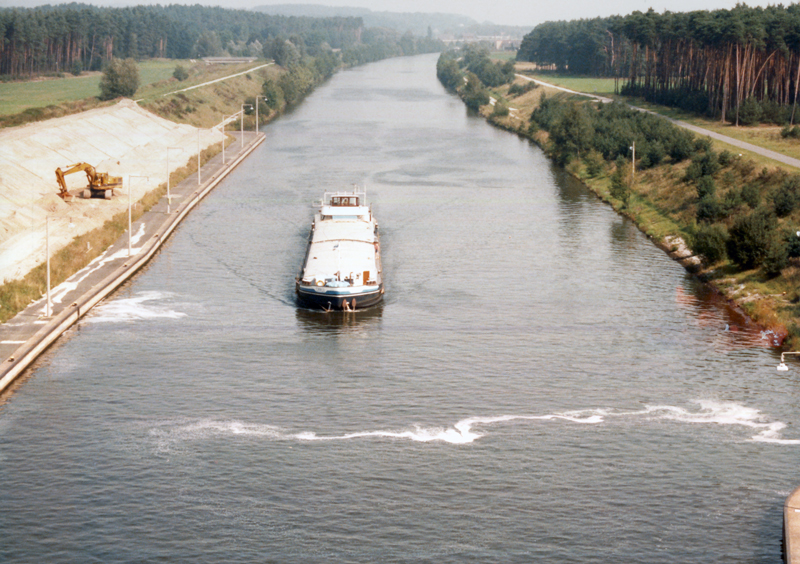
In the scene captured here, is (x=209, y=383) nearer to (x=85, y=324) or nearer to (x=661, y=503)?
(x=85, y=324)

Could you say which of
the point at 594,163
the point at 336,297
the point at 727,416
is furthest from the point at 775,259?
the point at 594,163

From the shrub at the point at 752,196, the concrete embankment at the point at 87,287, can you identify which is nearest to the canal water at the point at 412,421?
the concrete embankment at the point at 87,287

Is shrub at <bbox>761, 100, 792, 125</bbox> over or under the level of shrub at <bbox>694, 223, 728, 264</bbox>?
over

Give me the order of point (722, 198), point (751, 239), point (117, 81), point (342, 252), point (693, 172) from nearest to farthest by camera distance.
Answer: point (751, 239)
point (342, 252)
point (722, 198)
point (693, 172)
point (117, 81)

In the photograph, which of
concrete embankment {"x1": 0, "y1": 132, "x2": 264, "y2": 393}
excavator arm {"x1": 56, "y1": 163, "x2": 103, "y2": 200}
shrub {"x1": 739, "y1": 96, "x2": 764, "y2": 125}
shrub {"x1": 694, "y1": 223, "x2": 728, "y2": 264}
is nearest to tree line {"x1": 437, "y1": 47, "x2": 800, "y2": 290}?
shrub {"x1": 694, "y1": 223, "x2": 728, "y2": 264}

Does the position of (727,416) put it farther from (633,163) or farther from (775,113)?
(775,113)

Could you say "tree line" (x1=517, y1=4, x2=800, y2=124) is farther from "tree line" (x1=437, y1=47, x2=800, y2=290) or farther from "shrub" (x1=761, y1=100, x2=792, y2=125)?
"tree line" (x1=437, y1=47, x2=800, y2=290)
